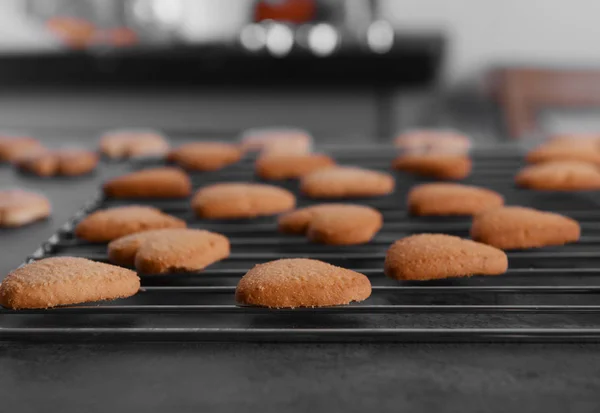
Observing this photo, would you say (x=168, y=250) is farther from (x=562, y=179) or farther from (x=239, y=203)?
(x=562, y=179)

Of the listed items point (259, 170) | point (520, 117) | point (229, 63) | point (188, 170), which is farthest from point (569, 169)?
point (520, 117)

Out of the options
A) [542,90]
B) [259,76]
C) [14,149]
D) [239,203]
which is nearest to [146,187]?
[239,203]

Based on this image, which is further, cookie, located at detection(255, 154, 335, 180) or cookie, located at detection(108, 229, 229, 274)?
cookie, located at detection(255, 154, 335, 180)

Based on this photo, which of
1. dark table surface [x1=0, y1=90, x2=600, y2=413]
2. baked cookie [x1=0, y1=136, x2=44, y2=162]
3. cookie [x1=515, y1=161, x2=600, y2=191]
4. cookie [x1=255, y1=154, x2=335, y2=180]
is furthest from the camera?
baked cookie [x1=0, y1=136, x2=44, y2=162]

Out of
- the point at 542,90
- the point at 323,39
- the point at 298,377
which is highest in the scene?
the point at 323,39

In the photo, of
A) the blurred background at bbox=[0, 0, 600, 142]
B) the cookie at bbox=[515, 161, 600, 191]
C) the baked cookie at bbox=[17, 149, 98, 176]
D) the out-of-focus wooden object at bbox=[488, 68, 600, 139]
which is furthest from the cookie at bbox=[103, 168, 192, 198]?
the out-of-focus wooden object at bbox=[488, 68, 600, 139]

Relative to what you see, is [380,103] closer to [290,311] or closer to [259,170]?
[259,170]

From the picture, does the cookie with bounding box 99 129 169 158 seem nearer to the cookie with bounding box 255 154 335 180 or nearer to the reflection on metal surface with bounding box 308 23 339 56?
the cookie with bounding box 255 154 335 180
